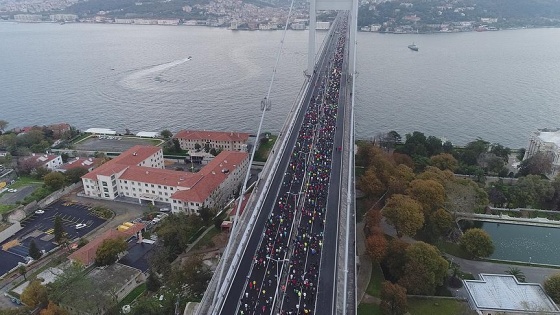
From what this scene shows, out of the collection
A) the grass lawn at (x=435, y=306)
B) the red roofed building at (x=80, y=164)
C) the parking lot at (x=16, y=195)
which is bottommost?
the grass lawn at (x=435, y=306)

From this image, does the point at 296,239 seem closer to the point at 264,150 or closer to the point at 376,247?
the point at 376,247

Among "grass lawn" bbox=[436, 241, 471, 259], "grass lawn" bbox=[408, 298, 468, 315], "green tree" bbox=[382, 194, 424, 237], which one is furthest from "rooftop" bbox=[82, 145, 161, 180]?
"grass lawn" bbox=[436, 241, 471, 259]

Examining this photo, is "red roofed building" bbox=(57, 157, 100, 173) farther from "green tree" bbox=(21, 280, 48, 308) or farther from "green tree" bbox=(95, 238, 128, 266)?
"green tree" bbox=(21, 280, 48, 308)

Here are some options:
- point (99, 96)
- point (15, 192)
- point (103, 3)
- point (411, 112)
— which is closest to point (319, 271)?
point (15, 192)

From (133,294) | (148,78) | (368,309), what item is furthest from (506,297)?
(148,78)

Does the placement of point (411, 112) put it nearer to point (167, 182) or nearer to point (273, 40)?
point (167, 182)

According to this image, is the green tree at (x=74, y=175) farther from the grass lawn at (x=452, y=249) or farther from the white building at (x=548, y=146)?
the white building at (x=548, y=146)

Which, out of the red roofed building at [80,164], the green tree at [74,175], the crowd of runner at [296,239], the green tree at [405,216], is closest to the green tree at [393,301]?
the crowd of runner at [296,239]
